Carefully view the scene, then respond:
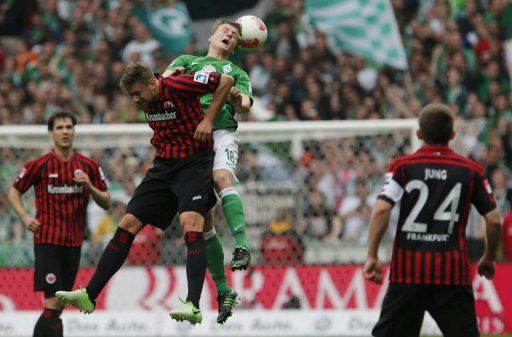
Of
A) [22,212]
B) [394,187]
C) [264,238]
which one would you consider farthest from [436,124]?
[264,238]

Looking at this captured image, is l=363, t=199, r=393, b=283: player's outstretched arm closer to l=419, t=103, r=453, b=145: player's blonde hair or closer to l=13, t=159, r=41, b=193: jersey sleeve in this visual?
l=419, t=103, r=453, b=145: player's blonde hair

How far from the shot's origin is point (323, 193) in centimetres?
1579

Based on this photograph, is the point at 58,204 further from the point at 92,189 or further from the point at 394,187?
the point at 394,187

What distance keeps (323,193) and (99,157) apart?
3005mm

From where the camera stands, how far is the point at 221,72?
10.1m

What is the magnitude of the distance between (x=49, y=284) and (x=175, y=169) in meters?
2.62

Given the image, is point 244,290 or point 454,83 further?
point 454,83

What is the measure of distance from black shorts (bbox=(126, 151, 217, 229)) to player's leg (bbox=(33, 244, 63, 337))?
2194 mm

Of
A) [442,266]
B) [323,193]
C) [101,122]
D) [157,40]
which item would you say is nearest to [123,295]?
[323,193]

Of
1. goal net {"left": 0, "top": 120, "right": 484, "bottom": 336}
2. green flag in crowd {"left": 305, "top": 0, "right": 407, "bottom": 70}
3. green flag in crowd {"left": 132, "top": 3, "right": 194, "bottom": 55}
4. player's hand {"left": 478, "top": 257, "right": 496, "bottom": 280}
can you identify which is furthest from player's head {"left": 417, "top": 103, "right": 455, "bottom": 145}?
green flag in crowd {"left": 132, "top": 3, "right": 194, "bottom": 55}

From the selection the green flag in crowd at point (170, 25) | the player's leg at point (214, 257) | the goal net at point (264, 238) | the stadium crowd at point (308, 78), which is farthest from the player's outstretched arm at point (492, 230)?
the green flag in crowd at point (170, 25)

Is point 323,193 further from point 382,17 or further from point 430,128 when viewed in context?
point 430,128

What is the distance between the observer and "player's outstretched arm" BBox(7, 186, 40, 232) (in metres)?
11.7

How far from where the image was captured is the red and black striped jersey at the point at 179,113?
9461 millimetres
